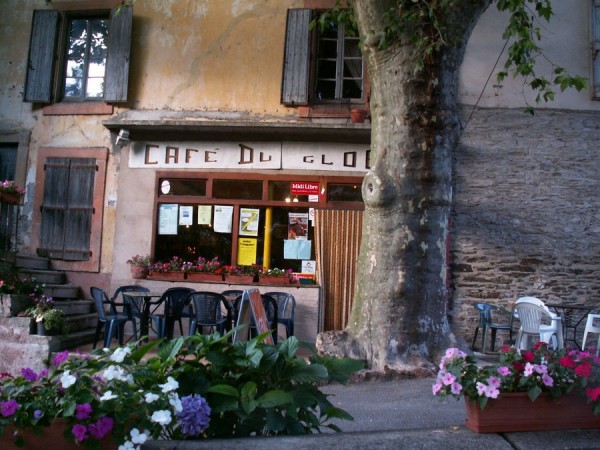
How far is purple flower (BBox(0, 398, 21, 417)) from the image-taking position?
256 centimetres

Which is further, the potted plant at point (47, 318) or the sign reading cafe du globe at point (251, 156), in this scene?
the sign reading cafe du globe at point (251, 156)

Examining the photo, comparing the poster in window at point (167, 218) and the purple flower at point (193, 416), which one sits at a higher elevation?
the poster in window at point (167, 218)

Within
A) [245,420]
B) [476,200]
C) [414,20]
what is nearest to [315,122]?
[476,200]

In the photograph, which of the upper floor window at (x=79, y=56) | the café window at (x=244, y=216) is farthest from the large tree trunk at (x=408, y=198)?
the upper floor window at (x=79, y=56)

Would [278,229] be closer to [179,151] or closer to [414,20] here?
[179,151]

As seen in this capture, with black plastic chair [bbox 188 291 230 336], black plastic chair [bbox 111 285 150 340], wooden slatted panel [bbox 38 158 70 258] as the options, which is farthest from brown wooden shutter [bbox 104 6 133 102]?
black plastic chair [bbox 188 291 230 336]

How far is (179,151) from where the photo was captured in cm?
1116

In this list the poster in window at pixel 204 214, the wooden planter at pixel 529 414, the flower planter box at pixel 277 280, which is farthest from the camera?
the poster in window at pixel 204 214

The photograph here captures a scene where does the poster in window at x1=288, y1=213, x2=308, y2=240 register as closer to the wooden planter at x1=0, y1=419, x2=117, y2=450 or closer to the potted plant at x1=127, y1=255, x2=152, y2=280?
the potted plant at x1=127, y1=255, x2=152, y2=280

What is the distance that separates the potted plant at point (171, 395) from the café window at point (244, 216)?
761cm

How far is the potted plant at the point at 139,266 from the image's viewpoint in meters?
10.8

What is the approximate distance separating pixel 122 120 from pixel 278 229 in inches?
132

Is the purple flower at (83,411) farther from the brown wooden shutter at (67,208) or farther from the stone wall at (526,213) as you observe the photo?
the brown wooden shutter at (67,208)

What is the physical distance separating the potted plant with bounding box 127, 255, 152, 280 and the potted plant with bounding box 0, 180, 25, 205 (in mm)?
2078
